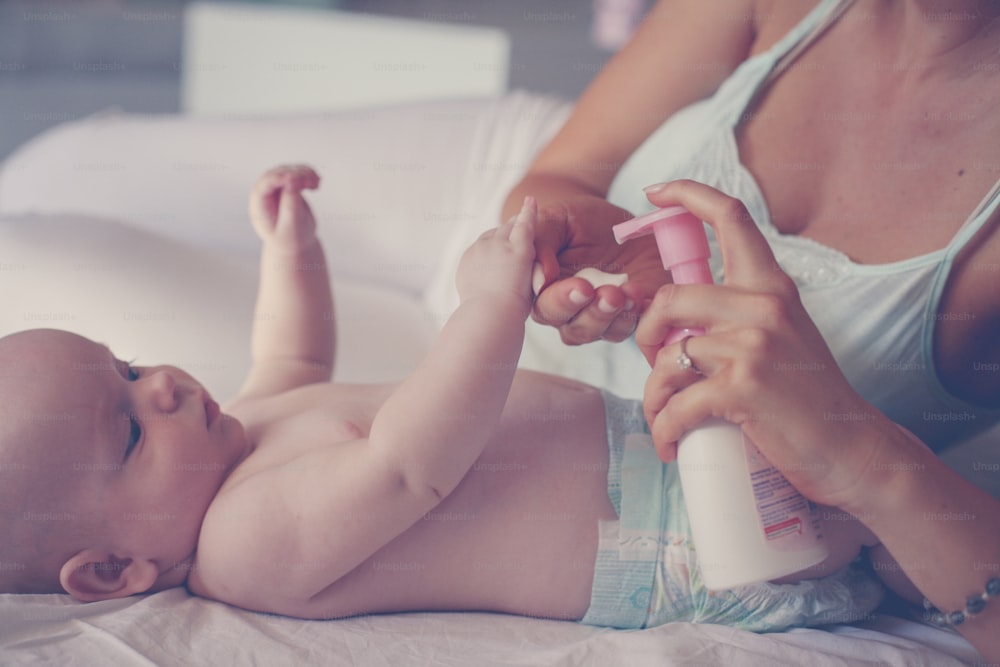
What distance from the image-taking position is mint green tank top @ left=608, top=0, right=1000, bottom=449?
0.89 meters

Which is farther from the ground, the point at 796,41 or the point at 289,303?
the point at 796,41

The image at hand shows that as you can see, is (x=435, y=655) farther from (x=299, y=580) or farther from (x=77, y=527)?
(x=77, y=527)

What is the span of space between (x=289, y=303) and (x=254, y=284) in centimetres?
24

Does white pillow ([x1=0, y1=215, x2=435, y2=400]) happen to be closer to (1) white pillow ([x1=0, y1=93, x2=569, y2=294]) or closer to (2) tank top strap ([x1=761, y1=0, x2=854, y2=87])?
(1) white pillow ([x1=0, y1=93, x2=569, y2=294])

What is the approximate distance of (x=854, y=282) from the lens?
914 millimetres

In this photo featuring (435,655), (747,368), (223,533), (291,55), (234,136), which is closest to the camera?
(747,368)

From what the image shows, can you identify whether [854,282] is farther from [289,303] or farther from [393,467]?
[289,303]

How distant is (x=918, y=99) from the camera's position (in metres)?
0.97

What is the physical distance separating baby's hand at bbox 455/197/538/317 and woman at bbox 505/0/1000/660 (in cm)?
2

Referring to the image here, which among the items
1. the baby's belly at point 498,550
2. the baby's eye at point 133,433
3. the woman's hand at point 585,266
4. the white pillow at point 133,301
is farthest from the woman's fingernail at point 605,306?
the white pillow at point 133,301

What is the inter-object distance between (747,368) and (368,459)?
1.23 ft

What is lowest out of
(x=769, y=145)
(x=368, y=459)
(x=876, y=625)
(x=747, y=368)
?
(x=876, y=625)

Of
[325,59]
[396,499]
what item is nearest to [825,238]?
[396,499]

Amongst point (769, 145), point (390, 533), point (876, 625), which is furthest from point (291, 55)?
point (876, 625)
